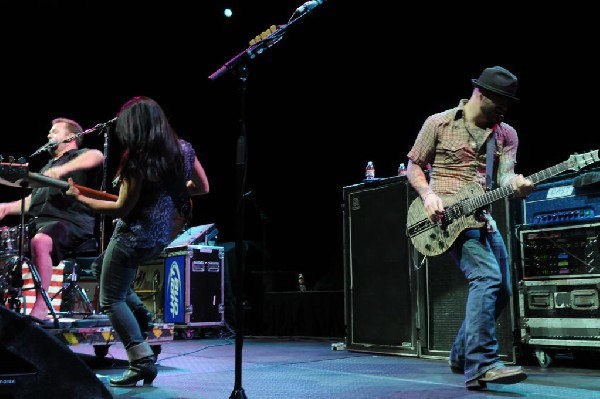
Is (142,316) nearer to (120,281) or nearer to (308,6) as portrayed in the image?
(120,281)

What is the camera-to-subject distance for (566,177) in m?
4.91

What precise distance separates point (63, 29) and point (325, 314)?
6231 mm

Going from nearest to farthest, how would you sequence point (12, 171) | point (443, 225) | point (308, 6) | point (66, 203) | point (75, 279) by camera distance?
point (12, 171), point (308, 6), point (443, 225), point (66, 203), point (75, 279)

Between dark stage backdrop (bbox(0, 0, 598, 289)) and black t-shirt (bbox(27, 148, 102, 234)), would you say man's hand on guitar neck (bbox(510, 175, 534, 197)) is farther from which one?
dark stage backdrop (bbox(0, 0, 598, 289))

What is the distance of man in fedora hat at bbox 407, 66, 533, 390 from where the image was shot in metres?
3.42

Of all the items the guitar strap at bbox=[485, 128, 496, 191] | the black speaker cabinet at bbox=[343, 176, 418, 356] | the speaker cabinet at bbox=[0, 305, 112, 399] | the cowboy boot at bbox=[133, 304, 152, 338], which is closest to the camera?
the speaker cabinet at bbox=[0, 305, 112, 399]

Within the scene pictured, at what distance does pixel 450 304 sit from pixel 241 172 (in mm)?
3073

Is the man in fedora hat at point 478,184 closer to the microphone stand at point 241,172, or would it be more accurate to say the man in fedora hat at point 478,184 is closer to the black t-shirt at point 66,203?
the microphone stand at point 241,172

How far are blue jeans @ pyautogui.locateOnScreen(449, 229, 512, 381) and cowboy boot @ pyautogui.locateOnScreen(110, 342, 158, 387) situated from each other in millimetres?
1911

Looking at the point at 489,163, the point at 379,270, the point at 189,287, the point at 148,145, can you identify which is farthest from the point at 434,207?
the point at 189,287

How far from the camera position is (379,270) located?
5930 mm

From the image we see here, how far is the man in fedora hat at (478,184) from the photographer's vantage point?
3424mm

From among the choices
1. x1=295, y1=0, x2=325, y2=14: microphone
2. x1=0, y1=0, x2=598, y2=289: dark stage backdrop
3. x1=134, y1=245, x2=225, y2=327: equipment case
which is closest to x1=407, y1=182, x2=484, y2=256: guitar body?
x1=295, y1=0, x2=325, y2=14: microphone

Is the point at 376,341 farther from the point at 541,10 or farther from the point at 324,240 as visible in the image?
the point at 324,240
